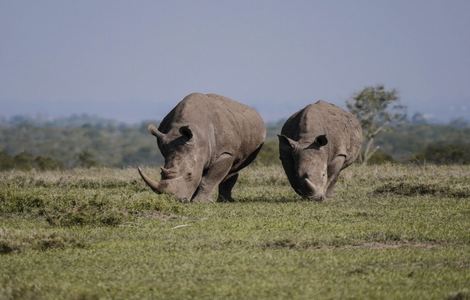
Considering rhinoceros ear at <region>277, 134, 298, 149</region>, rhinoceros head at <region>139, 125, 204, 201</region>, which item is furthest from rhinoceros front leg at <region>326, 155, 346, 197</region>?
rhinoceros head at <region>139, 125, 204, 201</region>

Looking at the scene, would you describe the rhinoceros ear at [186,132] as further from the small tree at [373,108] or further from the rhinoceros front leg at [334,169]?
the small tree at [373,108]

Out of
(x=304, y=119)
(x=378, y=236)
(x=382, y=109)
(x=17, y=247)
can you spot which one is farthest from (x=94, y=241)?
(x=382, y=109)

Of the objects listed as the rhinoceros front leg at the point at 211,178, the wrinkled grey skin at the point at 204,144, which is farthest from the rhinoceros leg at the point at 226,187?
the rhinoceros front leg at the point at 211,178

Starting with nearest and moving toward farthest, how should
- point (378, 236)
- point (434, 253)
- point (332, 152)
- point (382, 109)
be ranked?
point (434, 253) < point (378, 236) < point (332, 152) < point (382, 109)

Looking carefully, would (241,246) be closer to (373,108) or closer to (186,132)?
(186,132)

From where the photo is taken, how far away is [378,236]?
15.1 meters

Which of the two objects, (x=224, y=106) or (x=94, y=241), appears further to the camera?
(x=224, y=106)

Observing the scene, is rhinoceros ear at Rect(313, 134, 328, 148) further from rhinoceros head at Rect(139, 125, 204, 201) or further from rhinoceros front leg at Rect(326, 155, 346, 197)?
rhinoceros head at Rect(139, 125, 204, 201)

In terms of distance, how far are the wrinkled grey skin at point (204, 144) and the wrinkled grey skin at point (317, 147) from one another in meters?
0.94

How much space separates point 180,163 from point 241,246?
5331 millimetres

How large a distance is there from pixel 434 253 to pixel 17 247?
520 centimetres

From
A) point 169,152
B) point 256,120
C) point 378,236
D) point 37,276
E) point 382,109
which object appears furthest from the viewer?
point 382,109

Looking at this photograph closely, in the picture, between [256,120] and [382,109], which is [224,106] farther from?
[382,109]

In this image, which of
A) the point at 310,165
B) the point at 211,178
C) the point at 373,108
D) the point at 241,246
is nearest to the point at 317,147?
the point at 310,165
